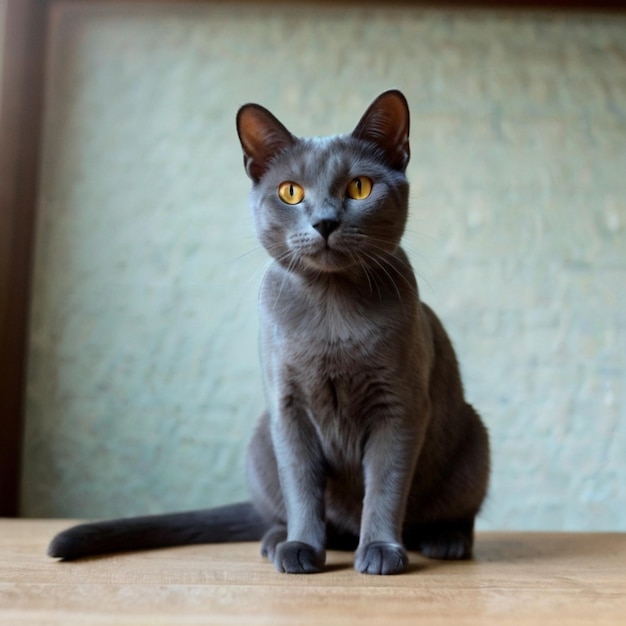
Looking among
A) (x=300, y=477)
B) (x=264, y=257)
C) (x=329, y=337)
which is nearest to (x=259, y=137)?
(x=329, y=337)

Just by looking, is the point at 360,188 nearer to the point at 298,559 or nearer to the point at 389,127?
the point at 389,127

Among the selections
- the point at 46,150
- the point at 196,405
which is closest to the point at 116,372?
the point at 196,405

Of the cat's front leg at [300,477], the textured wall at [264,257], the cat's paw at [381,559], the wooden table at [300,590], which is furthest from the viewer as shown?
the textured wall at [264,257]

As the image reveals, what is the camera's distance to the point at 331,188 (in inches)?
45.4

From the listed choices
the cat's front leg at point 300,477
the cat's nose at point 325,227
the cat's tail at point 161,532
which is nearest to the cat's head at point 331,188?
the cat's nose at point 325,227

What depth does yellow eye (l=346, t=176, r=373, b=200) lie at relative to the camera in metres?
1.17

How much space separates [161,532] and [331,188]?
0.67m

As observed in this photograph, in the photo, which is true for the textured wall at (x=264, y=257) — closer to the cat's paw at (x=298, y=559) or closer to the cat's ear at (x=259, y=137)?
the cat's ear at (x=259, y=137)

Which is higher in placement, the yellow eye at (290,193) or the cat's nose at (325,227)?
the yellow eye at (290,193)

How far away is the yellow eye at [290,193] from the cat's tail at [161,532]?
606 millimetres

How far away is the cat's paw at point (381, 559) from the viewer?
107cm

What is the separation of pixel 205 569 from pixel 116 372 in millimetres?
930

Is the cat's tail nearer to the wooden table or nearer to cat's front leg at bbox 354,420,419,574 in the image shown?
the wooden table

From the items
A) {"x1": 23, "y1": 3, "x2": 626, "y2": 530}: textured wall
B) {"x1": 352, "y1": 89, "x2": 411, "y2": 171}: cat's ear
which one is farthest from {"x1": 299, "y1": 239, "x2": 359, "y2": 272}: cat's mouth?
{"x1": 23, "y1": 3, "x2": 626, "y2": 530}: textured wall
